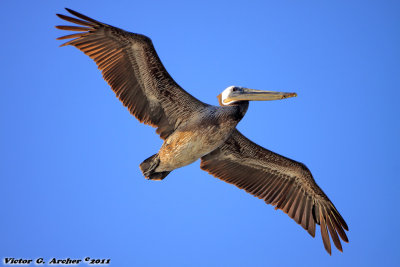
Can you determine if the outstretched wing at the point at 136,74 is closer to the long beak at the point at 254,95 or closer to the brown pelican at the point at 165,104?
the brown pelican at the point at 165,104

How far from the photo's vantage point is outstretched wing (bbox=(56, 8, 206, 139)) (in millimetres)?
9711

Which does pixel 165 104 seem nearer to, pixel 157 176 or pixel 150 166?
pixel 150 166

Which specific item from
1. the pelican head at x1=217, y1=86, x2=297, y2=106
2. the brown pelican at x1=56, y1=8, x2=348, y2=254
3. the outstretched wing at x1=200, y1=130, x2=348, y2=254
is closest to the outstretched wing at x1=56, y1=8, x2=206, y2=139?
the brown pelican at x1=56, y1=8, x2=348, y2=254

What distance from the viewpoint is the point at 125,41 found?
977 centimetres

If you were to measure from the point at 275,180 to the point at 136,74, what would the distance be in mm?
4070

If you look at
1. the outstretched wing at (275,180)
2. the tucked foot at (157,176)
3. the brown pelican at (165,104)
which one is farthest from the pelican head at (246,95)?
the tucked foot at (157,176)

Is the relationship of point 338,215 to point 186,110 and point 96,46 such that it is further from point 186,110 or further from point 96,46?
point 96,46

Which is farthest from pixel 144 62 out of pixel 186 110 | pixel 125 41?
pixel 186 110

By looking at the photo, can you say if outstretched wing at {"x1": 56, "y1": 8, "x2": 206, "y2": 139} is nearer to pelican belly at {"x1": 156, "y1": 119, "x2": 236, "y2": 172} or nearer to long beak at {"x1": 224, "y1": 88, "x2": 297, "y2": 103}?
pelican belly at {"x1": 156, "y1": 119, "x2": 236, "y2": 172}

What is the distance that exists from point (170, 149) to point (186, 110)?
913 millimetres

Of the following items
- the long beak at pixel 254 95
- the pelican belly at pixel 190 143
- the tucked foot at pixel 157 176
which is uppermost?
the long beak at pixel 254 95

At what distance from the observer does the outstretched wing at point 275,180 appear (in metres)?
11.1

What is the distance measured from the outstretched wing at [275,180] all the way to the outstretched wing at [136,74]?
1466 mm

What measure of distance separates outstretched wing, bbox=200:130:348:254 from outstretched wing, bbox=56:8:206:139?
1.47 m
